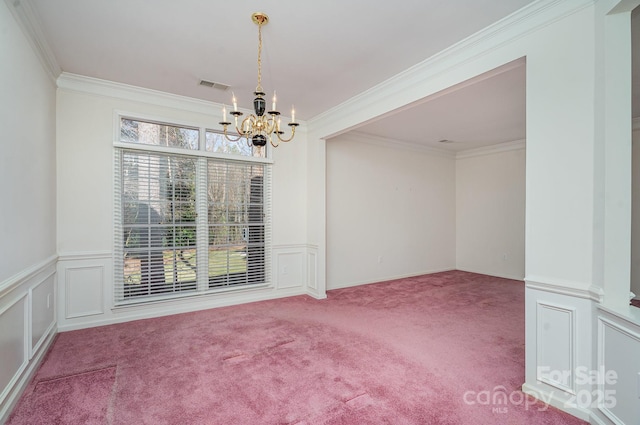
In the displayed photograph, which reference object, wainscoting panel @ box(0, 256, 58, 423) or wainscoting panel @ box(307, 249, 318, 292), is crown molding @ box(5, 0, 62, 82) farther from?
wainscoting panel @ box(307, 249, 318, 292)

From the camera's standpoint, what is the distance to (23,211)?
2.44m

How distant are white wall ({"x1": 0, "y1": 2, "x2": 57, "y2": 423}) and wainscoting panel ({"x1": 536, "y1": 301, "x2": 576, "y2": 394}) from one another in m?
3.65

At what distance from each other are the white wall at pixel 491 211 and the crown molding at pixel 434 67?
407 cm

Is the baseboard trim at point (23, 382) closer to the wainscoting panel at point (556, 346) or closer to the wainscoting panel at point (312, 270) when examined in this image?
the wainscoting panel at point (312, 270)

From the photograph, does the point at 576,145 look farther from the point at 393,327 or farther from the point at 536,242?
the point at 393,327

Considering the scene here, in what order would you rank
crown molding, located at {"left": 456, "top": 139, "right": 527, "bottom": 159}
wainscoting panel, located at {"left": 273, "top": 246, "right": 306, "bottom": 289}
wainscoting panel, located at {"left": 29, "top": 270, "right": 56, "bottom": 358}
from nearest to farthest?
wainscoting panel, located at {"left": 29, "top": 270, "right": 56, "bottom": 358}, wainscoting panel, located at {"left": 273, "top": 246, "right": 306, "bottom": 289}, crown molding, located at {"left": 456, "top": 139, "right": 527, "bottom": 159}

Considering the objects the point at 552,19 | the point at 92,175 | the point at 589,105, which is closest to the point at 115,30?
the point at 92,175

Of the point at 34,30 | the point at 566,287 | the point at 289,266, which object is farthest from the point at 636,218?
the point at 34,30

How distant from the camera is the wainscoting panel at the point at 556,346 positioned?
6.77 feet

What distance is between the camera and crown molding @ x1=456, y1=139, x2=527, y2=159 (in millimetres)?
6141

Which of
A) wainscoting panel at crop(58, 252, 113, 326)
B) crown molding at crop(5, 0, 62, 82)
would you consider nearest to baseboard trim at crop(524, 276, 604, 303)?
crown molding at crop(5, 0, 62, 82)

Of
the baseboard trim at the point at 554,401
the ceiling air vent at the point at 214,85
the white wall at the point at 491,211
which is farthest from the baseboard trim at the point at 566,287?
the white wall at the point at 491,211

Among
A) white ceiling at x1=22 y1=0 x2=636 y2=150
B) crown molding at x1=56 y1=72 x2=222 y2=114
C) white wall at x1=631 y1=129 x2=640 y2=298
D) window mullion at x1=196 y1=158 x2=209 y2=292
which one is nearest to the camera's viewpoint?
white ceiling at x1=22 y1=0 x2=636 y2=150

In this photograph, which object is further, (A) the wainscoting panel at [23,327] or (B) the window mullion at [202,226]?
(B) the window mullion at [202,226]
